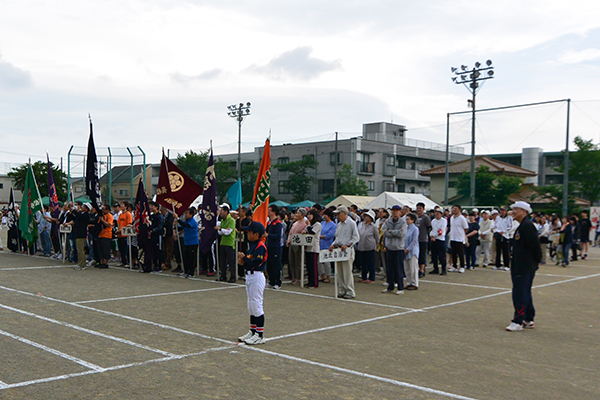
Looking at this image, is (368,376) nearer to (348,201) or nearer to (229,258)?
(229,258)

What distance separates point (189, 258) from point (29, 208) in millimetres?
8264

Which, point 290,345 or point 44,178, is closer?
point 290,345

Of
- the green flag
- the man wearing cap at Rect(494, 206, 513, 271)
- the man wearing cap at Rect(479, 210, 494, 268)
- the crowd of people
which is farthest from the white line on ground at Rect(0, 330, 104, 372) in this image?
the man wearing cap at Rect(479, 210, 494, 268)

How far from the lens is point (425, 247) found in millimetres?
14898

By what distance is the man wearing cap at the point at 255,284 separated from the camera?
7.26 metres

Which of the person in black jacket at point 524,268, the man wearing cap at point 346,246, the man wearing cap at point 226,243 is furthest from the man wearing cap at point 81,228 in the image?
the person in black jacket at point 524,268

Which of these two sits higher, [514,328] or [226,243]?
[226,243]

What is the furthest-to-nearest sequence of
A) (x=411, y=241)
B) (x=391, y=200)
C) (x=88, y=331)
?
(x=391, y=200) → (x=411, y=241) → (x=88, y=331)

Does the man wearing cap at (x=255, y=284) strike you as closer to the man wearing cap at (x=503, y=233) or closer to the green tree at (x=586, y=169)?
the man wearing cap at (x=503, y=233)

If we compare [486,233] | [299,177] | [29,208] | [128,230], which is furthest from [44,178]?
[486,233]

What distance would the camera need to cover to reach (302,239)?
506 inches

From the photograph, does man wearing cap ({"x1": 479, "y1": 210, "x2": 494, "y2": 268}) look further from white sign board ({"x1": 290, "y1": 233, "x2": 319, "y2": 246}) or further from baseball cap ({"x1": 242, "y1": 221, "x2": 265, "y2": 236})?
baseball cap ({"x1": 242, "y1": 221, "x2": 265, "y2": 236})

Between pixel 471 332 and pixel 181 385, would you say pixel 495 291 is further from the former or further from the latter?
pixel 181 385

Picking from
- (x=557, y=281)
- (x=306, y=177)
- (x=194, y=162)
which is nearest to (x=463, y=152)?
(x=306, y=177)
